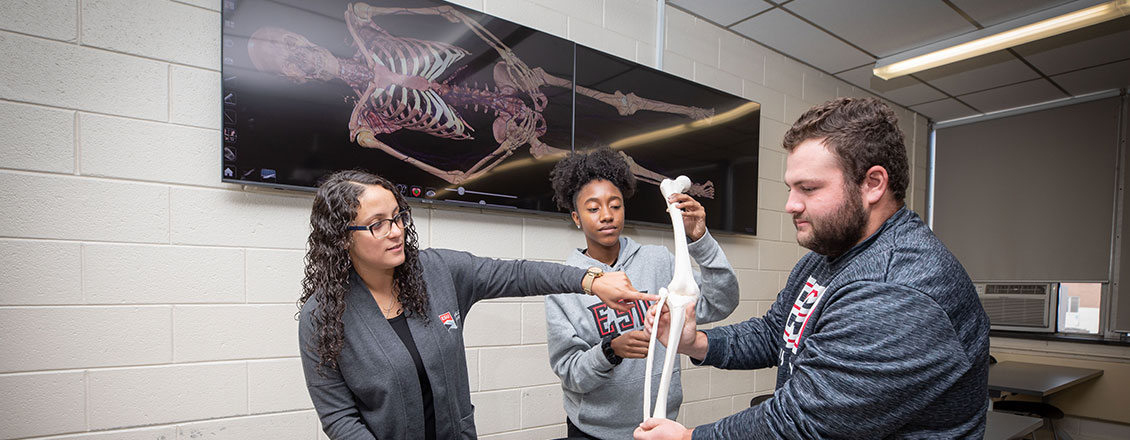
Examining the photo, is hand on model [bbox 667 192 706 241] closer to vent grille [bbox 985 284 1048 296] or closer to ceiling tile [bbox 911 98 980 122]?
ceiling tile [bbox 911 98 980 122]

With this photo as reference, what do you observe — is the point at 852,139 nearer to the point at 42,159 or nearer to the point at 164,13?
the point at 164,13

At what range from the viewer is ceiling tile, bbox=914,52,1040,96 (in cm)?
386

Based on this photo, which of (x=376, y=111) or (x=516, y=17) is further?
(x=516, y=17)

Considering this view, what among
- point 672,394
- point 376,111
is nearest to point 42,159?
point 376,111

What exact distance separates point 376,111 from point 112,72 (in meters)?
0.80

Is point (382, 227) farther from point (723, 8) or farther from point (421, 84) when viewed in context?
point (723, 8)

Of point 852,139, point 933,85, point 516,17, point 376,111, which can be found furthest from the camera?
point 933,85

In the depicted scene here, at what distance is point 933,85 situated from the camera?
4.36 m

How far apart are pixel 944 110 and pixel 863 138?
15.9ft

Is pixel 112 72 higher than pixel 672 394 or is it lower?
higher

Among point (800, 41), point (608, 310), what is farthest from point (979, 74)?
point (608, 310)

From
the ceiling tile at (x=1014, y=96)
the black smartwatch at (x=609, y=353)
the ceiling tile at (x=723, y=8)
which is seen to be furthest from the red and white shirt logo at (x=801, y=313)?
the ceiling tile at (x=1014, y=96)

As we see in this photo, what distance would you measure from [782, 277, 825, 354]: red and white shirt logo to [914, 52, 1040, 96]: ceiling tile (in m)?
3.66

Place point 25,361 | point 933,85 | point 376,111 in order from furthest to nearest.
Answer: point 933,85 → point 376,111 → point 25,361
